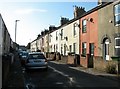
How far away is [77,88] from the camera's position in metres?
12.3

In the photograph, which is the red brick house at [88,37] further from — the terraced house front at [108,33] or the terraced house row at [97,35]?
the terraced house front at [108,33]

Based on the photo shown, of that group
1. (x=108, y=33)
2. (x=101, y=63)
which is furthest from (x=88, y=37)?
(x=101, y=63)

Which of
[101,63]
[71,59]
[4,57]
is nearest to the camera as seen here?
[4,57]

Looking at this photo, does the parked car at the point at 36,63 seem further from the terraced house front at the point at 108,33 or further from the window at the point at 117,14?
the window at the point at 117,14

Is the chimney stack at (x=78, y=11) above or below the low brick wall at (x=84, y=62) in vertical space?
above

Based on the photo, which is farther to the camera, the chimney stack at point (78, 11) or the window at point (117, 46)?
the chimney stack at point (78, 11)

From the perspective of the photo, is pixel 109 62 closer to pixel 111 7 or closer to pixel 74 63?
pixel 111 7

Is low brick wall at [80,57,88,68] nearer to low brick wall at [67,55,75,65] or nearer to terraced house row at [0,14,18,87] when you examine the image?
low brick wall at [67,55,75,65]

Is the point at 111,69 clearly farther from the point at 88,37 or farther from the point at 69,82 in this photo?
the point at 88,37

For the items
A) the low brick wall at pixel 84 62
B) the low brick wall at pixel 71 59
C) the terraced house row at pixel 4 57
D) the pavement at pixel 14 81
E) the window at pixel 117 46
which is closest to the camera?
the terraced house row at pixel 4 57

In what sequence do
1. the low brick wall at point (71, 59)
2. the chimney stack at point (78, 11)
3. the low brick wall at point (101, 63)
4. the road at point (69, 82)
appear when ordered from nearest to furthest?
the road at point (69, 82) < the low brick wall at point (101, 63) < the low brick wall at point (71, 59) < the chimney stack at point (78, 11)

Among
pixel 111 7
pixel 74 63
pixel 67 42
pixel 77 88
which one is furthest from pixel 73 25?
pixel 77 88

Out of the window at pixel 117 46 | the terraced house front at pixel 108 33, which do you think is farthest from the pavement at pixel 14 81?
the window at pixel 117 46

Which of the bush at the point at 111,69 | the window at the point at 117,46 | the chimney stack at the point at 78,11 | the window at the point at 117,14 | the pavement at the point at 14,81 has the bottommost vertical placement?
the pavement at the point at 14,81
